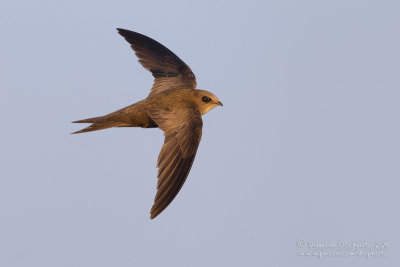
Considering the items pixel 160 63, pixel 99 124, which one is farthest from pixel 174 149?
pixel 160 63

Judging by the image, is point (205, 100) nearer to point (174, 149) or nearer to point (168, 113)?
point (168, 113)

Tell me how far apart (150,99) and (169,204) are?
2.09 m

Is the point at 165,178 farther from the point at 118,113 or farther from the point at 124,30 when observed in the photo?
the point at 124,30

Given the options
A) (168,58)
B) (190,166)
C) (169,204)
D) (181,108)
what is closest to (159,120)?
(181,108)

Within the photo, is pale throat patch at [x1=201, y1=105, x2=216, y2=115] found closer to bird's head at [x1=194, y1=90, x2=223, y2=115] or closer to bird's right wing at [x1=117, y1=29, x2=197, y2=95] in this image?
bird's head at [x1=194, y1=90, x2=223, y2=115]

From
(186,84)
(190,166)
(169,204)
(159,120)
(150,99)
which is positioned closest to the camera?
(169,204)

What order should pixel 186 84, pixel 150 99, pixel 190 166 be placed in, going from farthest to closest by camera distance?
pixel 186 84
pixel 150 99
pixel 190 166

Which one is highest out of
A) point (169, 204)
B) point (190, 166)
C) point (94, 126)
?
point (94, 126)

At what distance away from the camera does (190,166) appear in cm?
708

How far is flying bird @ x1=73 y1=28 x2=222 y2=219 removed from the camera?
22.6ft

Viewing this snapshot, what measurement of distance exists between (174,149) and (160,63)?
2715 millimetres

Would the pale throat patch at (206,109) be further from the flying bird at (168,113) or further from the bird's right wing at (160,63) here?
the bird's right wing at (160,63)

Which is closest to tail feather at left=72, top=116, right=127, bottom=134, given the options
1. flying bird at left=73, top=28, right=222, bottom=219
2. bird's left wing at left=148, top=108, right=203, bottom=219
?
flying bird at left=73, top=28, right=222, bottom=219

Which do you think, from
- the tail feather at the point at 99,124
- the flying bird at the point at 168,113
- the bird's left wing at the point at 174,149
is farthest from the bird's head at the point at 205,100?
the tail feather at the point at 99,124
